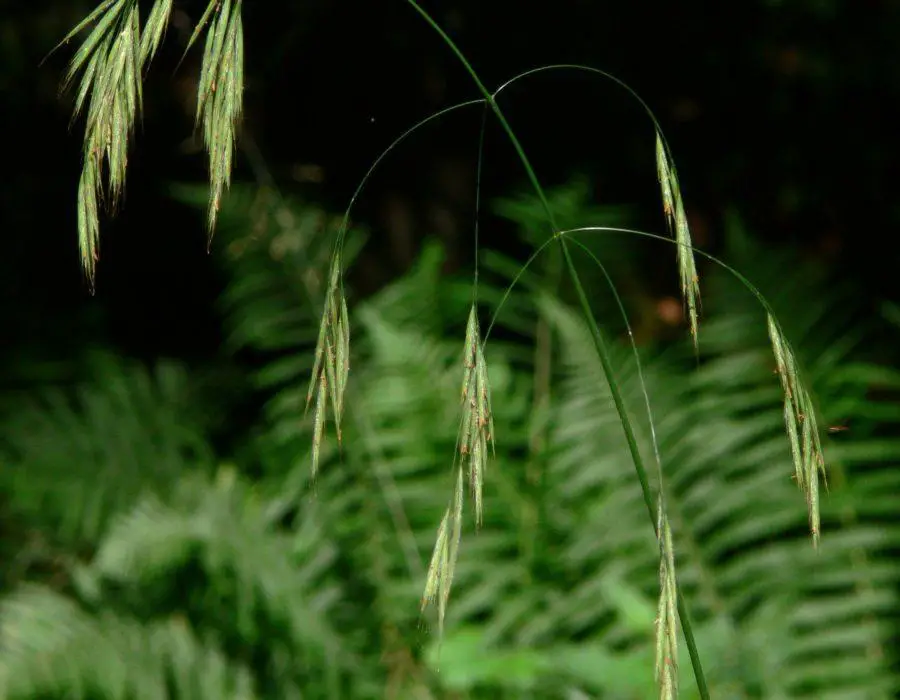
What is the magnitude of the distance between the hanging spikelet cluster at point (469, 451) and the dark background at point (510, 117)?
2.10 meters

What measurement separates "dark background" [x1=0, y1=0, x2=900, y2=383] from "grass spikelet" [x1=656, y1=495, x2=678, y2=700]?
7.20 ft

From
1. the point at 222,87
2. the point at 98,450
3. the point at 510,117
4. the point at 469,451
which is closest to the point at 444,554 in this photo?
the point at 469,451

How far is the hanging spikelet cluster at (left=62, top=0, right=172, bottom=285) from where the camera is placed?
770mm

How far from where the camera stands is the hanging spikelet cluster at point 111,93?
77 centimetres

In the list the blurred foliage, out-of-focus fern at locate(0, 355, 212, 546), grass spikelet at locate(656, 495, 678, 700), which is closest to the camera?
grass spikelet at locate(656, 495, 678, 700)

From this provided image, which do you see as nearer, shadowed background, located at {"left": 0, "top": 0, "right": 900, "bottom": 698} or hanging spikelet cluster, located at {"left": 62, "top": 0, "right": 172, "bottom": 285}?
hanging spikelet cluster, located at {"left": 62, "top": 0, "right": 172, "bottom": 285}

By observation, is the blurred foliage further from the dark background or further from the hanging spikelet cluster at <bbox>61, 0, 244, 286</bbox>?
the hanging spikelet cluster at <bbox>61, 0, 244, 286</bbox>

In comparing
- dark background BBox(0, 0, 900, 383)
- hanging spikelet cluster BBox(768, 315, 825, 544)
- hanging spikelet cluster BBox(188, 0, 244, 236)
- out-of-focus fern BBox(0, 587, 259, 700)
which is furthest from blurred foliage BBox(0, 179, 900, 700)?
hanging spikelet cluster BBox(188, 0, 244, 236)

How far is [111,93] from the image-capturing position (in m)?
0.78

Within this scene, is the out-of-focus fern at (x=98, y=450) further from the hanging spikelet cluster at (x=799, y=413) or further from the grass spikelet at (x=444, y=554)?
the hanging spikelet cluster at (x=799, y=413)

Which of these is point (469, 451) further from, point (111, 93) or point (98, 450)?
point (98, 450)

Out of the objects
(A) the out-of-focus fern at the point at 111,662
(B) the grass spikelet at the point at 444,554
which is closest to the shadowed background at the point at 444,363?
(A) the out-of-focus fern at the point at 111,662

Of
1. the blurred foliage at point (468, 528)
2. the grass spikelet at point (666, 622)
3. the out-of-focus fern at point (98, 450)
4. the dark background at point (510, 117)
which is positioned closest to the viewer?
the grass spikelet at point (666, 622)

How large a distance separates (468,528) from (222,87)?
1598mm
